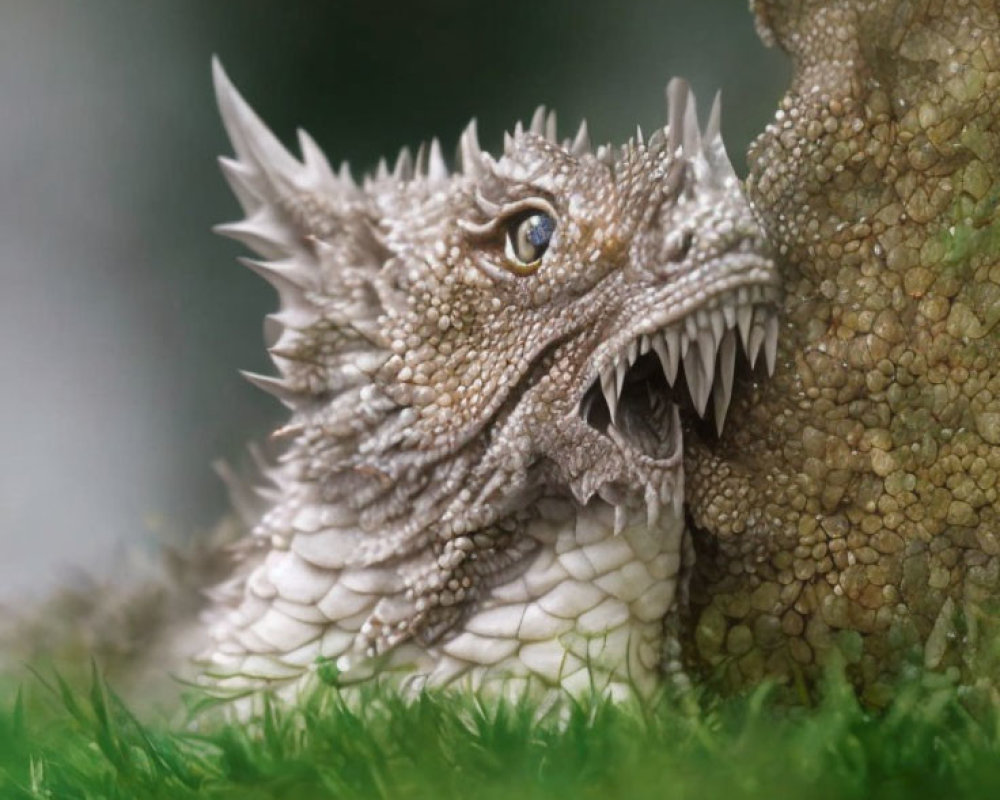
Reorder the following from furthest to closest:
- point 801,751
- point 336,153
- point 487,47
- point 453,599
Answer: point 336,153 < point 487,47 < point 453,599 < point 801,751

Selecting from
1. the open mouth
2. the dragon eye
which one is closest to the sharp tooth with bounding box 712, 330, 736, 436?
the open mouth

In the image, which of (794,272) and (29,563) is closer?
(794,272)

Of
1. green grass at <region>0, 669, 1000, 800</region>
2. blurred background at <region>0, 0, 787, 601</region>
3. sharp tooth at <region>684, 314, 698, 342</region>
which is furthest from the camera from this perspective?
blurred background at <region>0, 0, 787, 601</region>

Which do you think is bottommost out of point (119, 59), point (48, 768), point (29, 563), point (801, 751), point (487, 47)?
point (801, 751)

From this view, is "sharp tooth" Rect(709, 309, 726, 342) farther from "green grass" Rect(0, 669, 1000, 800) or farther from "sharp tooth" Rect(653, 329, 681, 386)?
"green grass" Rect(0, 669, 1000, 800)

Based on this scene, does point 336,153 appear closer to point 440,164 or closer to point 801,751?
point 440,164

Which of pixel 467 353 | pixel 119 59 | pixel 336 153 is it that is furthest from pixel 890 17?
pixel 119 59

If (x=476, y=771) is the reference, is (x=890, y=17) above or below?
above

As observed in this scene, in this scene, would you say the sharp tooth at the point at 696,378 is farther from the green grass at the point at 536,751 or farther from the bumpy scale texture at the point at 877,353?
the green grass at the point at 536,751

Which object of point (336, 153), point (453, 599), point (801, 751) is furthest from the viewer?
point (336, 153)
